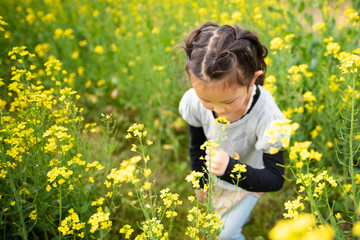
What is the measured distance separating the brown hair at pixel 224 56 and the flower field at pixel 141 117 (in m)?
0.32

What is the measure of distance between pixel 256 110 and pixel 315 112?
935 mm

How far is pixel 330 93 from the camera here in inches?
79.4

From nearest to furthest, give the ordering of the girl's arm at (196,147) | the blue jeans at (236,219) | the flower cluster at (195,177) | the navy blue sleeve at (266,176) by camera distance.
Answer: the flower cluster at (195,177), the navy blue sleeve at (266,176), the blue jeans at (236,219), the girl's arm at (196,147)

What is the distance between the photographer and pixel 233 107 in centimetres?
132

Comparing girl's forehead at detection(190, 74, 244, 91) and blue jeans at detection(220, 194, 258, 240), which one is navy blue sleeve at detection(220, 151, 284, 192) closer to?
blue jeans at detection(220, 194, 258, 240)

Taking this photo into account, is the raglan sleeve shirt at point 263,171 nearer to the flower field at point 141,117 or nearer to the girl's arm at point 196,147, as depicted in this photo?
the flower field at point 141,117

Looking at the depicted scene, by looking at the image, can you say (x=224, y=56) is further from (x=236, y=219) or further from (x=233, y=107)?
(x=236, y=219)

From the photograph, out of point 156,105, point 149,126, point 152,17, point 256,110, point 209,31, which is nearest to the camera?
point 209,31

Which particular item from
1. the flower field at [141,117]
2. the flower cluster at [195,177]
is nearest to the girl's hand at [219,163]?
the flower field at [141,117]

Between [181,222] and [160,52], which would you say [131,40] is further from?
[181,222]

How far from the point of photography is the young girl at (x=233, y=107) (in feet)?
4.08

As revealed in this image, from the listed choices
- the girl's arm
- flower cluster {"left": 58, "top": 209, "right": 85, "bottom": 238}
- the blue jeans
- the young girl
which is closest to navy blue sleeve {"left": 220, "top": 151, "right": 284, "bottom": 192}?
the young girl

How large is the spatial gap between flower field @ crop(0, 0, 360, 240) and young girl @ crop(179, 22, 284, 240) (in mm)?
177

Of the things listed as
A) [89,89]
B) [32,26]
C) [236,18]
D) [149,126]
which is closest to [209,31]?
[236,18]
